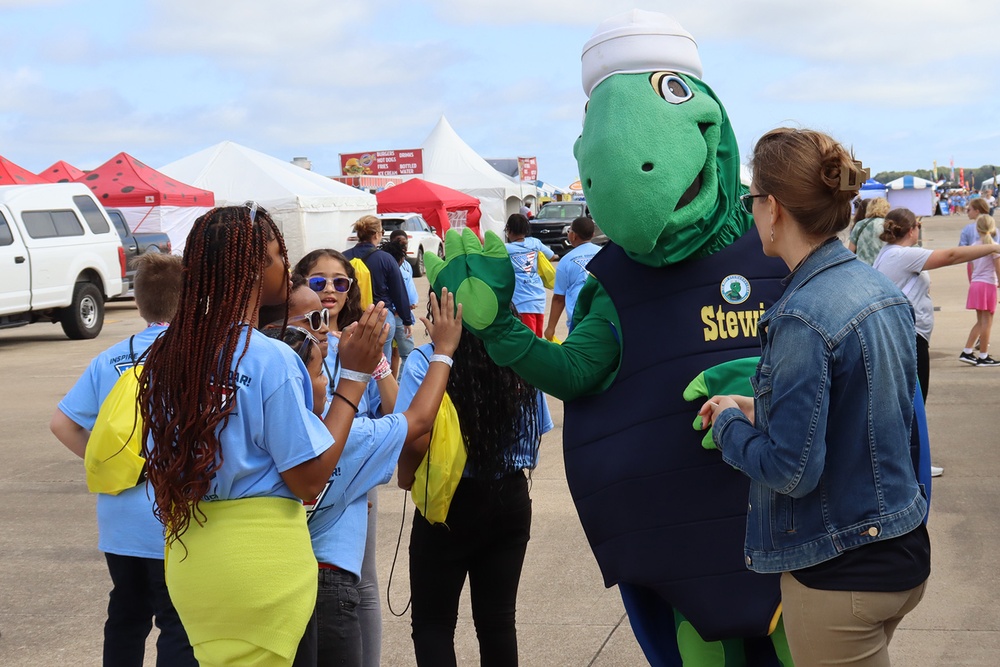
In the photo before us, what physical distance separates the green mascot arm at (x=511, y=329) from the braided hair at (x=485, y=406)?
32 cm

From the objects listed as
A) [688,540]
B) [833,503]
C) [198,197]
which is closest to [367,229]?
[688,540]

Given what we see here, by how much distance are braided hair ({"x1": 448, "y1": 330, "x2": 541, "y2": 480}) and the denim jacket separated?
1223mm

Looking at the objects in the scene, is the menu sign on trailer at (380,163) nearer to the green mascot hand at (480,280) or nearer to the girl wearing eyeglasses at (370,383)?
the girl wearing eyeglasses at (370,383)

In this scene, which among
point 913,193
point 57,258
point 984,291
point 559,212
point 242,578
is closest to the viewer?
point 242,578

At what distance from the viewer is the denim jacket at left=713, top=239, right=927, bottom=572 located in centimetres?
214

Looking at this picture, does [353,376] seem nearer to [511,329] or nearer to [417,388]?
[511,329]

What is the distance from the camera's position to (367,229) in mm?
9367

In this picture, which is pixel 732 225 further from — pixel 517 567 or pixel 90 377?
pixel 90 377

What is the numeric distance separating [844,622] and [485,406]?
A: 1.47 meters

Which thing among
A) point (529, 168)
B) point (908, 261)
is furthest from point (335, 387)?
point (529, 168)

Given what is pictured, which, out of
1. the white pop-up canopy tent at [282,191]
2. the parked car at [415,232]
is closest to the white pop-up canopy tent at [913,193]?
the parked car at [415,232]

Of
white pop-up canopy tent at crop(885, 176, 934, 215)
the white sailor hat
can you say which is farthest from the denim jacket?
white pop-up canopy tent at crop(885, 176, 934, 215)

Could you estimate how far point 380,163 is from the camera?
5050 cm

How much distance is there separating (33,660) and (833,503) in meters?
3.50
